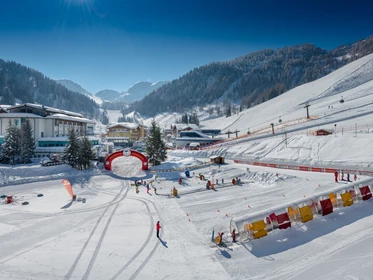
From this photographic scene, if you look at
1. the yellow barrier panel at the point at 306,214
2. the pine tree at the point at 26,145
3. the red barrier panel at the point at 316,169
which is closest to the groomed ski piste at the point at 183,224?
the yellow barrier panel at the point at 306,214

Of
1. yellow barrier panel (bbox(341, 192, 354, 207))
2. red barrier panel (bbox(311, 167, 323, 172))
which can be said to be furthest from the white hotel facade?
yellow barrier panel (bbox(341, 192, 354, 207))

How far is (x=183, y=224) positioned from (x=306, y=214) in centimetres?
877

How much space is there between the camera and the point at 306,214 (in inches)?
567

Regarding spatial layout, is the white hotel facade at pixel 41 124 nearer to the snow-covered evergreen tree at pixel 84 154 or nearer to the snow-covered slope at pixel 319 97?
the snow-covered evergreen tree at pixel 84 154

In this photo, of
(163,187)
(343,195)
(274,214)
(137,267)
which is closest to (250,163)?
(163,187)

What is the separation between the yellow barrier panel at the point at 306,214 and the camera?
1434 centimetres

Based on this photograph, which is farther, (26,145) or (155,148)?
(155,148)

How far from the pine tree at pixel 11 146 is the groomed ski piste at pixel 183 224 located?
186 inches

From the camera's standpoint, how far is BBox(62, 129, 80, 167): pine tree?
37500 mm

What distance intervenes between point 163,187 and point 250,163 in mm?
15815

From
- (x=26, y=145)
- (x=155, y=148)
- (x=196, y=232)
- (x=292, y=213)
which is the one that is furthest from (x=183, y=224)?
(x=26, y=145)

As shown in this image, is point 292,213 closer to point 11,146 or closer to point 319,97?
point 11,146

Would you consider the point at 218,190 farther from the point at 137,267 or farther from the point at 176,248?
the point at 137,267

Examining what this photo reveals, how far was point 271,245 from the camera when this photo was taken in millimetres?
12477
